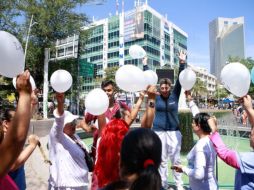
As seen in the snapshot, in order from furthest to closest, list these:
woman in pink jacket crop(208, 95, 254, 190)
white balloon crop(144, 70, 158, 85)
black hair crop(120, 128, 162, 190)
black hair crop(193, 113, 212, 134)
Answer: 1. white balloon crop(144, 70, 158, 85)
2. black hair crop(193, 113, 212, 134)
3. woman in pink jacket crop(208, 95, 254, 190)
4. black hair crop(120, 128, 162, 190)

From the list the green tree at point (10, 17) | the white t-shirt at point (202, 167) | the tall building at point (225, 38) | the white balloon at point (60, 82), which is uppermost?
the tall building at point (225, 38)

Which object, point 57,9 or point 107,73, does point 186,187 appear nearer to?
point 57,9

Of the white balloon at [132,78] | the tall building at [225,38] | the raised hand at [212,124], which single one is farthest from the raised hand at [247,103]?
the tall building at [225,38]

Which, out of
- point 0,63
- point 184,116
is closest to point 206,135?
point 0,63

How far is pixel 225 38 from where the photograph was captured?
141m

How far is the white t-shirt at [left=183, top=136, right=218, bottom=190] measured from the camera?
320 cm

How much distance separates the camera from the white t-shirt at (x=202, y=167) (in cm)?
320

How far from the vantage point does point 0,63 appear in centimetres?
209

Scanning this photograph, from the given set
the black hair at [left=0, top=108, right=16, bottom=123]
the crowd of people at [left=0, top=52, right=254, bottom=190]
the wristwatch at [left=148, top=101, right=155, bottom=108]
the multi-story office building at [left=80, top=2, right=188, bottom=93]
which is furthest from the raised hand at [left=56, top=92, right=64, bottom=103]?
the multi-story office building at [left=80, top=2, right=188, bottom=93]

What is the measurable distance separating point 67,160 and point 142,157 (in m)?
1.87

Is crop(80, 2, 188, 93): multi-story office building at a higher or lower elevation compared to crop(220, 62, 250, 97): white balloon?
higher

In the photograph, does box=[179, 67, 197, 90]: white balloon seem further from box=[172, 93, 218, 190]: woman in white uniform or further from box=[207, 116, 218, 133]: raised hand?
box=[207, 116, 218, 133]: raised hand

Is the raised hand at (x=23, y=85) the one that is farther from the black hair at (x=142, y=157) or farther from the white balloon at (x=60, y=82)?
the white balloon at (x=60, y=82)

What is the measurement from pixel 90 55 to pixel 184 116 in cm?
7411
